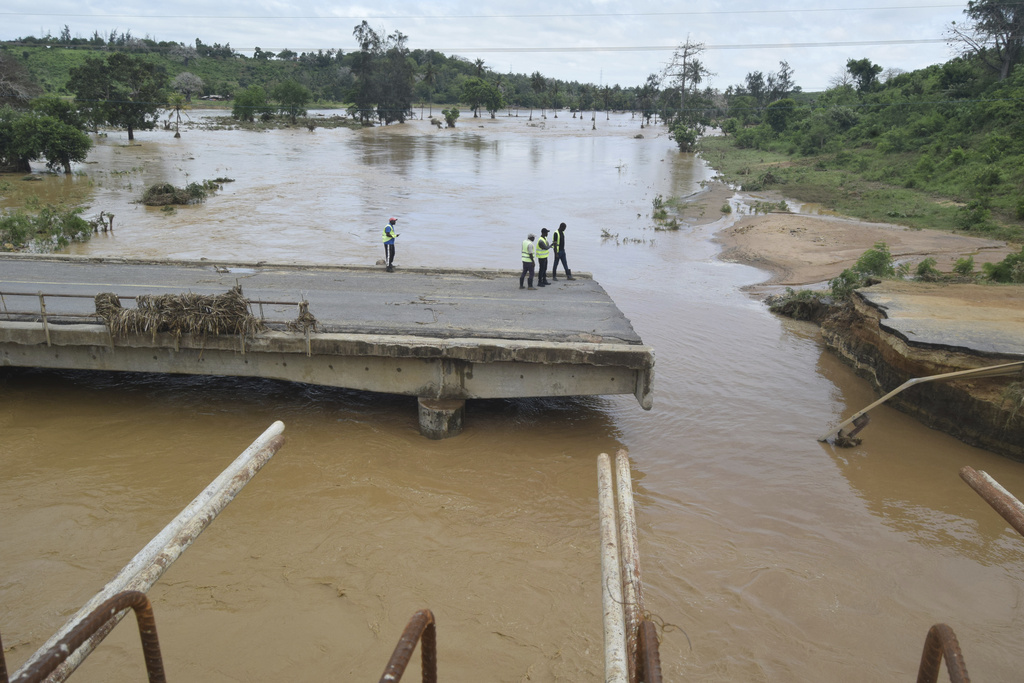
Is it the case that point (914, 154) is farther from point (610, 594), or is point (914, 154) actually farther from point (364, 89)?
point (364, 89)

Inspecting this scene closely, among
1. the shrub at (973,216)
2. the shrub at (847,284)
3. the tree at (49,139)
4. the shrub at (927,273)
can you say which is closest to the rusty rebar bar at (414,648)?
the shrub at (847,284)

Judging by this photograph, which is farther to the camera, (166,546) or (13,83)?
(13,83)

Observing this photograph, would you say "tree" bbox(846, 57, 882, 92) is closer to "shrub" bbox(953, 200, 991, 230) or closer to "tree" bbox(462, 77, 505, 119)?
"shrub" bbox(953, 200, 991, 230)

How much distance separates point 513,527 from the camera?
8.05m

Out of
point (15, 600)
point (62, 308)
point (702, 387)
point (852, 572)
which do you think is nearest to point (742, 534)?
point (852, 572)

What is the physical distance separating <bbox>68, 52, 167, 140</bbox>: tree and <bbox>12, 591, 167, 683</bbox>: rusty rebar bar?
57640 mm

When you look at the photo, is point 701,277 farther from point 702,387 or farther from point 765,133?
point 765,133

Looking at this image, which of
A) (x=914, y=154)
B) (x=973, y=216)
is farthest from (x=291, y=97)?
(x=973, y=216)

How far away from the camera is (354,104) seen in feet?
295

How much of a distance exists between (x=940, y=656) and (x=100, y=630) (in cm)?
435

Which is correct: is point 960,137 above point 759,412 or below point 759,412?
above

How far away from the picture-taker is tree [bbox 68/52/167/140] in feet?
169

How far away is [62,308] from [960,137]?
37183 mm

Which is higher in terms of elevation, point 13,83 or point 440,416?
point 13,83
